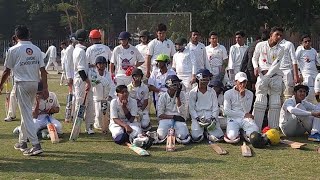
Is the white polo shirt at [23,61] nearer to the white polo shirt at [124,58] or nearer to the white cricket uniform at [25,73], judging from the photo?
the white cricket uniform at [25,73]

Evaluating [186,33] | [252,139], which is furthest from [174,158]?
[186,33]

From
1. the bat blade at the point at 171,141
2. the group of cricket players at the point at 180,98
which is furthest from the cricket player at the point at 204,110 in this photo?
the bat blade at the point at 171,141

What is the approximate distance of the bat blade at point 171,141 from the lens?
Answer: 29.2 feet

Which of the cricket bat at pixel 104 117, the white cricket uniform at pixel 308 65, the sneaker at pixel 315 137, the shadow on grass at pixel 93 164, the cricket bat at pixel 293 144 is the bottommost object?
the shadow on grass at pixel 93 164

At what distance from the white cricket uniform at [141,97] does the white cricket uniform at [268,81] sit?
2222 millimetres

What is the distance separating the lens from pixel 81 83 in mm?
10500

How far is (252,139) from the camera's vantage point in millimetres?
9062

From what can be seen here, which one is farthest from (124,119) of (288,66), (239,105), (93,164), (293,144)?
(288,66)

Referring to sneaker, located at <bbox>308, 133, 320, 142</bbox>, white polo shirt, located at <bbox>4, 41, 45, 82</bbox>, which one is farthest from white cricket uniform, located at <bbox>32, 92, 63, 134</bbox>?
sneaker, located at <bbox>308, 133, 320, 142</bbox>

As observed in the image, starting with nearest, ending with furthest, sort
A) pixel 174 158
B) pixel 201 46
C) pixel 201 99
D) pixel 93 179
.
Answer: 1. pixel 93 179
2. pixel 174 158
3. pixel 201 99
4. pixel 201 46

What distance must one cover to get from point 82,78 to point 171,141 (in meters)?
2.30

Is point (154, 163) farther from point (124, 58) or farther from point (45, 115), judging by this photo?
point (124, 58)

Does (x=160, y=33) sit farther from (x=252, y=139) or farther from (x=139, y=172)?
(x=139, y=172)

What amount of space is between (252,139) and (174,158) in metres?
1.61
